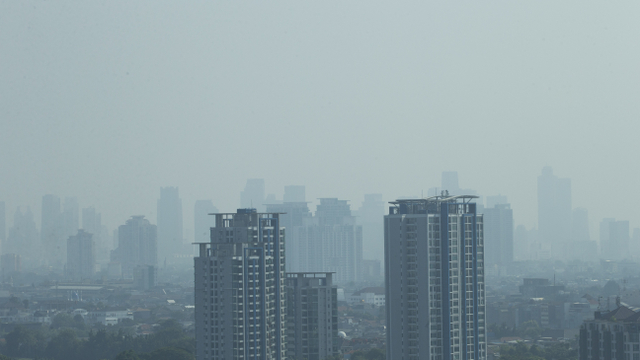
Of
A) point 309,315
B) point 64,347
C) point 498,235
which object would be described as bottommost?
point 64,347

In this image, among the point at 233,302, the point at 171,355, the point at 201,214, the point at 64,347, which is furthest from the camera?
the point at 201,214

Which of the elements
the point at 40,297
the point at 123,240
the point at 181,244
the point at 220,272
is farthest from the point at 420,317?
the point at 181,244

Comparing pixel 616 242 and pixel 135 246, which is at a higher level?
pixel 135 246

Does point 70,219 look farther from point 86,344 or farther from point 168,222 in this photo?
point 86,344

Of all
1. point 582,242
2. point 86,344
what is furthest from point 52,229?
point 582,242

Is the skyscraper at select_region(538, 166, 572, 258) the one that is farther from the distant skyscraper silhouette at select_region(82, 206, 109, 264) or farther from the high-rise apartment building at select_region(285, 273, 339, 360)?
the high-rise apartment building at select_region(285, 273, 339, 360)

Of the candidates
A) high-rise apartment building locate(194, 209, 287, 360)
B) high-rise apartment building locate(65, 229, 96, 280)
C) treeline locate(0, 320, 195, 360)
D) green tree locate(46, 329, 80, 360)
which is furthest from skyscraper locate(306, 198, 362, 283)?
high-rise apartment building locate(194, 209, 287, 360)

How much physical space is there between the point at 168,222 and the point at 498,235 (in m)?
22.4

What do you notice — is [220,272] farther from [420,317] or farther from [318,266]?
[318,266]

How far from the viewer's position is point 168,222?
214 feet

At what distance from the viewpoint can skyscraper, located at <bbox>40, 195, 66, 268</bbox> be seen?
56.2 meters

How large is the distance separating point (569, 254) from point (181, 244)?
102 ft

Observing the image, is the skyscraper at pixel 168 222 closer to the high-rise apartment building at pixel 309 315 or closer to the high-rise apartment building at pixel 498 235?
the high-rise apartment building at pixel 498 235

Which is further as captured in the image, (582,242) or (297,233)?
(582,242)
